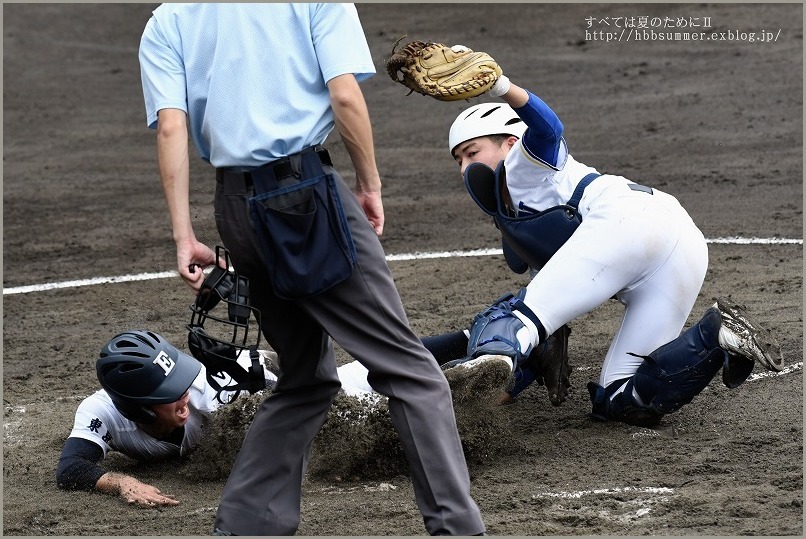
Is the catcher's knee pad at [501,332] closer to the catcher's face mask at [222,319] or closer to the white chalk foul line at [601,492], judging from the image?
the white chalk foul line at [601,492]

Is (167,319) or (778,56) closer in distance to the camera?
(167,319)

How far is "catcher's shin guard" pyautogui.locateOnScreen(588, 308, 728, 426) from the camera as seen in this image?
4738 millimetres

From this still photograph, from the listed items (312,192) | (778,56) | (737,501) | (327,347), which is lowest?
(778,56)

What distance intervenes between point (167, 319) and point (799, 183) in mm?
4799

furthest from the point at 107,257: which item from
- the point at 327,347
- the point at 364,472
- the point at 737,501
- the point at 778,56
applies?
the point at 778,56

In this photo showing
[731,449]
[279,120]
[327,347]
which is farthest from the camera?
[731,449]

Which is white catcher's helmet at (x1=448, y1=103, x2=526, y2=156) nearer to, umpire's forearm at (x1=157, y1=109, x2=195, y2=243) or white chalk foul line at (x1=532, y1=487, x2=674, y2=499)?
white chalk foul line at (x1=532, y1=487, x2=674, y2=499)

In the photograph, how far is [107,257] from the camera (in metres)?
8.34

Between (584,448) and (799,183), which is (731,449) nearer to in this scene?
(584,448)

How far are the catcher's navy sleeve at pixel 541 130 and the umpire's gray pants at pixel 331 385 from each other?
1.25 meters

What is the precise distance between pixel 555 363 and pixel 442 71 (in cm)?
145

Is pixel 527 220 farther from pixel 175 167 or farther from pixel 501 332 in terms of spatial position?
pixel 175 167

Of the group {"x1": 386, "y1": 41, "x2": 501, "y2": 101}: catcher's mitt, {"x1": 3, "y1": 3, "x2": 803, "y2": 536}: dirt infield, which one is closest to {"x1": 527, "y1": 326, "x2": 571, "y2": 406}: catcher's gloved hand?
{"x1": 3, "y1": 3, "x2": 803, "y2": 536}: dirt infield

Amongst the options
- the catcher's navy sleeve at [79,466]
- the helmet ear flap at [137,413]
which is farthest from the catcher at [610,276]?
the catcher's navy sleeve at [79,466]
